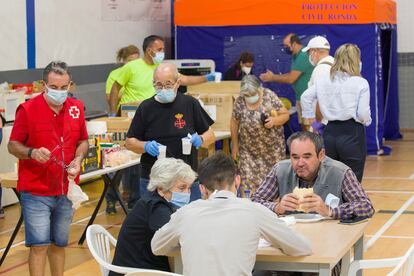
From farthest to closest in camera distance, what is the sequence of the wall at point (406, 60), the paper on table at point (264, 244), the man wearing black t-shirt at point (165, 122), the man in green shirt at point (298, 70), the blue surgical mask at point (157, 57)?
the wall at point (406, 60) < the man in green shirt at point (298, 70) < the blue surgical mask at point (157, 57) < the man wearing black t-shirt at point (165, 122) < the paper on table at point (264, 244)

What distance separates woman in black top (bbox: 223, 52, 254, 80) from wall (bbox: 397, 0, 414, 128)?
14.4 feet

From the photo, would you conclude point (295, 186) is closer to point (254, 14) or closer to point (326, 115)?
point (326, 115)

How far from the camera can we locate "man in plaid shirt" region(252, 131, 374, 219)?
511 cm

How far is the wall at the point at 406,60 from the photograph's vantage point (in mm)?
17203

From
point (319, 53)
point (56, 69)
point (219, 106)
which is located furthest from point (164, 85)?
point (219, 106)

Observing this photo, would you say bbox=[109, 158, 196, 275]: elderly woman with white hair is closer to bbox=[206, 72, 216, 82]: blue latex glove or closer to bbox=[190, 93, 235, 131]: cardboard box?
bbox=[206, 72, 216, 82]: blue latex glove

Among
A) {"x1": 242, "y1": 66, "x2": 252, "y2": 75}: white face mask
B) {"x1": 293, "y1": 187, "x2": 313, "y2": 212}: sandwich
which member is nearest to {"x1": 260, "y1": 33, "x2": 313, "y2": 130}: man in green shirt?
{"x1": 242, "y1": 66, "x2": 252, "y2": 75}: white face mask

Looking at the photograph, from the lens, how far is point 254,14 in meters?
14.5

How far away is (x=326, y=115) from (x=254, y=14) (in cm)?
674

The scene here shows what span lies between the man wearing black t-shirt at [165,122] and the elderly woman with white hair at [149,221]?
67.8 inches

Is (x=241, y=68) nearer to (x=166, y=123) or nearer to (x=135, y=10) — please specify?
(x=135, y=10)

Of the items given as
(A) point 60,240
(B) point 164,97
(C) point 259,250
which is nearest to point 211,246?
(C) point 259,250

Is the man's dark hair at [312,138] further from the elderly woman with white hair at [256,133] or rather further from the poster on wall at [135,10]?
the poster on wall at [135,10]

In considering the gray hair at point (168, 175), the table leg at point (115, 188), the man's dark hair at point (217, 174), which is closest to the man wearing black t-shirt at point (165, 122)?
the gray hair at point (168, 175)
